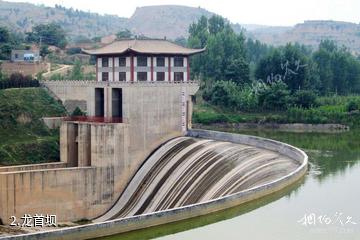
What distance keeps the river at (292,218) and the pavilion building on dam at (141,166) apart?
1.75 feet

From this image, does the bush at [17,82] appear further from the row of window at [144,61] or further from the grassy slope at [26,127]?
the row of window at [144,61]

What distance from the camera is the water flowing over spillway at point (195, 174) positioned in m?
26.8

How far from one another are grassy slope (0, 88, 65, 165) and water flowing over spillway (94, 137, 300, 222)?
23.6 feet

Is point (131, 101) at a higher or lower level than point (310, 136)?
higher

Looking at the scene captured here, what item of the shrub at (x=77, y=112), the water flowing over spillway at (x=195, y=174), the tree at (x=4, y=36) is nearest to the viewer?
the water flowing over spillway at (x=195, y=174)

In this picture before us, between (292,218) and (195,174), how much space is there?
725 centimetres

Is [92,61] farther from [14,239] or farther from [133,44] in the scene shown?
[14,239]

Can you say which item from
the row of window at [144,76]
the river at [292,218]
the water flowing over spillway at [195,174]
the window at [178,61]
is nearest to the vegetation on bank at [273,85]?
the window at [178,61]

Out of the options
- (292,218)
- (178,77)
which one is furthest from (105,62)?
(292,218)

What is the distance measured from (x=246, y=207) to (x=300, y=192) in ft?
11.9

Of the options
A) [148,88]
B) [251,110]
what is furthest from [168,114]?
[251,110]

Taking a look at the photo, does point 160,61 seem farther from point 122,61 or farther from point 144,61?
point 122,61

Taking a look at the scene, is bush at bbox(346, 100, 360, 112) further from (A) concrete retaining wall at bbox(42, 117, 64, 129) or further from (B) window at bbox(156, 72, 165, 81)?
(A) concrete retaining wall at bbox(42, 117, 64, 129)

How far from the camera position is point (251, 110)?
5716cm
